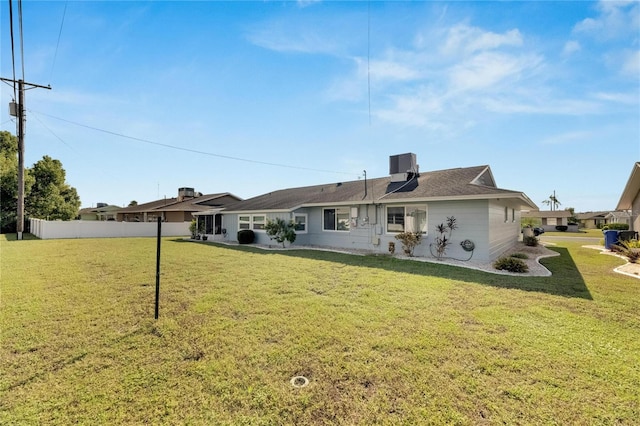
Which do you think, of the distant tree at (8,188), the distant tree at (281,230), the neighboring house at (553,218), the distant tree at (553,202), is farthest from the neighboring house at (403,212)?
the distant tree at (553,202)

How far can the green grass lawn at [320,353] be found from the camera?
96.9 inches

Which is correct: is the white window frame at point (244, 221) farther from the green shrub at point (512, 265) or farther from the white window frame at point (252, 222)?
the green shrub at point (512, 265)

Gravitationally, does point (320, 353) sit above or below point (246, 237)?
below

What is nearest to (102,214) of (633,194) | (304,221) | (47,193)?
(47,193)

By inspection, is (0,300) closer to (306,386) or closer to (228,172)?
(306,386)

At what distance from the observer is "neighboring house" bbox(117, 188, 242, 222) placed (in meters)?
25.9

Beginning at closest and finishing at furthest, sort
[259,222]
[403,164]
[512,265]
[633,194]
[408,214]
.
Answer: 1. [512,265]
2. [408,214]
3. [403,164]
4. [633,194]
5. [259,222]

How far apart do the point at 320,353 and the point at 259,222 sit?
1392 cm

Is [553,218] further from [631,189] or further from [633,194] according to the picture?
[631,189]

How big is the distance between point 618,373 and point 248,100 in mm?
14558

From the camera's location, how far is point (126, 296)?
5.72m

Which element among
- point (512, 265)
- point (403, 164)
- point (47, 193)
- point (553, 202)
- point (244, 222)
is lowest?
point (512, 265)

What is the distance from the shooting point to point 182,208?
→ 25.5 metres

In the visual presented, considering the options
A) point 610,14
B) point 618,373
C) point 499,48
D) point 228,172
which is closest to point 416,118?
point 499,48
